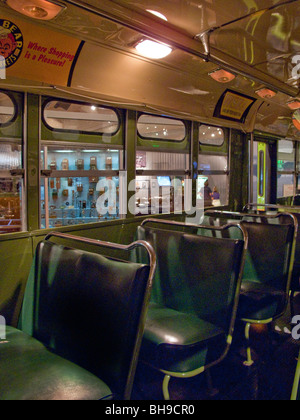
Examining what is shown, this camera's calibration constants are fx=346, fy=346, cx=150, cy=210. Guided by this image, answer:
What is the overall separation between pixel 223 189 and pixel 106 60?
3.17 m

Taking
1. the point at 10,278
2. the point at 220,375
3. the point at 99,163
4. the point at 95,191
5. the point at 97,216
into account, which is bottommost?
the point at 220,375

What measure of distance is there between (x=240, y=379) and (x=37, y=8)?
295 centimetres

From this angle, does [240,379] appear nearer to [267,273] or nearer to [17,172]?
[267,273]

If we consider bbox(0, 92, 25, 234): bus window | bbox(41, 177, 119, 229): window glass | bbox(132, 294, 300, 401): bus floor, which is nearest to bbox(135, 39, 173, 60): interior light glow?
bbox(0, 92, 25, 234): bus window

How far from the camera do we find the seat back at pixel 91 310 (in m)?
1.68

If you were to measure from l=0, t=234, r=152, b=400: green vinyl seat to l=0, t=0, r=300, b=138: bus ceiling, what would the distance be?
5.10ft

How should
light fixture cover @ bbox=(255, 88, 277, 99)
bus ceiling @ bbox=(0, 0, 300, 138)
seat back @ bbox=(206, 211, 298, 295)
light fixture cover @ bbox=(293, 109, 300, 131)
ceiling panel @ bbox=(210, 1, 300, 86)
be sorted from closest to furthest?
A: 1. bus ceiling @ bbox=(0, 0, 300, 138)
2. ceiling panel @ bbox=(210, 1, 300, 86)
3. seat back @ bbox=(206, 211, 298, 295)
4. light fixture cover @ bbox=(255, 88, 277, 99)
5. light fixture cover @ bbox=(293, 109, 300, 131)

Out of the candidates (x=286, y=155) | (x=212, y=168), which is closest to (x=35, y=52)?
(x=212, y=168)

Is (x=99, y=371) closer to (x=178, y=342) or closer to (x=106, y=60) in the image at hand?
(x=178, y=342)

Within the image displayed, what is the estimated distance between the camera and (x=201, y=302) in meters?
2.51

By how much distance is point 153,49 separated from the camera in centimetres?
302

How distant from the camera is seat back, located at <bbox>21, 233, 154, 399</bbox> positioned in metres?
1.68

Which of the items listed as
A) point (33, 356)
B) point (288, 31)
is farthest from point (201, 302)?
point (288, 31)

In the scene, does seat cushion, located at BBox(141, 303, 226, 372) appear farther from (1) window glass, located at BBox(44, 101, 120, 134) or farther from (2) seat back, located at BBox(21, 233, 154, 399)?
(1) window glass, located at BBox(44, 101, 120, 134)
